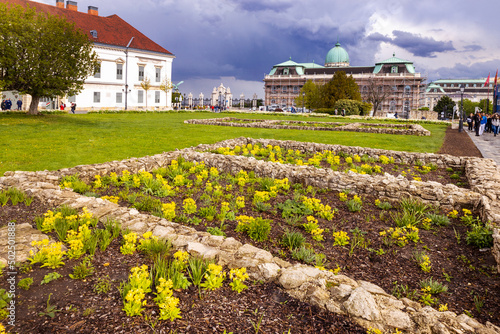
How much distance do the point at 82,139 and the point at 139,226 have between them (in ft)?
40.9

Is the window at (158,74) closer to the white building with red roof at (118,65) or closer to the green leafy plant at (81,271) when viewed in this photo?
the white building with red roof at (118,65)

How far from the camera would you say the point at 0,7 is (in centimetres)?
2380

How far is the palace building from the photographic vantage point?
98.1 meters

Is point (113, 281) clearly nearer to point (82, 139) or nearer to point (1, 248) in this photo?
point (1, 248)

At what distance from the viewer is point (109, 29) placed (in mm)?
51531

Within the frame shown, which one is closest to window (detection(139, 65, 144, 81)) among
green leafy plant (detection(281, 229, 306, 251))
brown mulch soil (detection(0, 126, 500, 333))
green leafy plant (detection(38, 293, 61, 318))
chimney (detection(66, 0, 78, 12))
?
chimney (detection(66, 0, 78, 12))

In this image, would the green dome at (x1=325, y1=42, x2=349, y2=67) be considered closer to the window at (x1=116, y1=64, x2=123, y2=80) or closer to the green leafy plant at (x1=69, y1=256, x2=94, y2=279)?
the window at (x1=116, y1=64, x2=123, y2=80)

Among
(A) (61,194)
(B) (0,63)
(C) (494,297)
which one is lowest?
(C) (494,297)

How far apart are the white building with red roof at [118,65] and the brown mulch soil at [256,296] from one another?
48.0 metres

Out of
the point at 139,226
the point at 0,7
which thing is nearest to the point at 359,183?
the point at 139,226

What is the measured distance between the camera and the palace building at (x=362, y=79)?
9812 centimetres

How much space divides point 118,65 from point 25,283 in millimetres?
53959

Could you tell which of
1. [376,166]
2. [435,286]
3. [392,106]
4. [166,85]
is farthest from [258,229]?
[392,106]

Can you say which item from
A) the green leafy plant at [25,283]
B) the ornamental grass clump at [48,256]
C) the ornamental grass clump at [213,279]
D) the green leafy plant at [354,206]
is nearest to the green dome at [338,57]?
the green leafy plant at [354,206]
